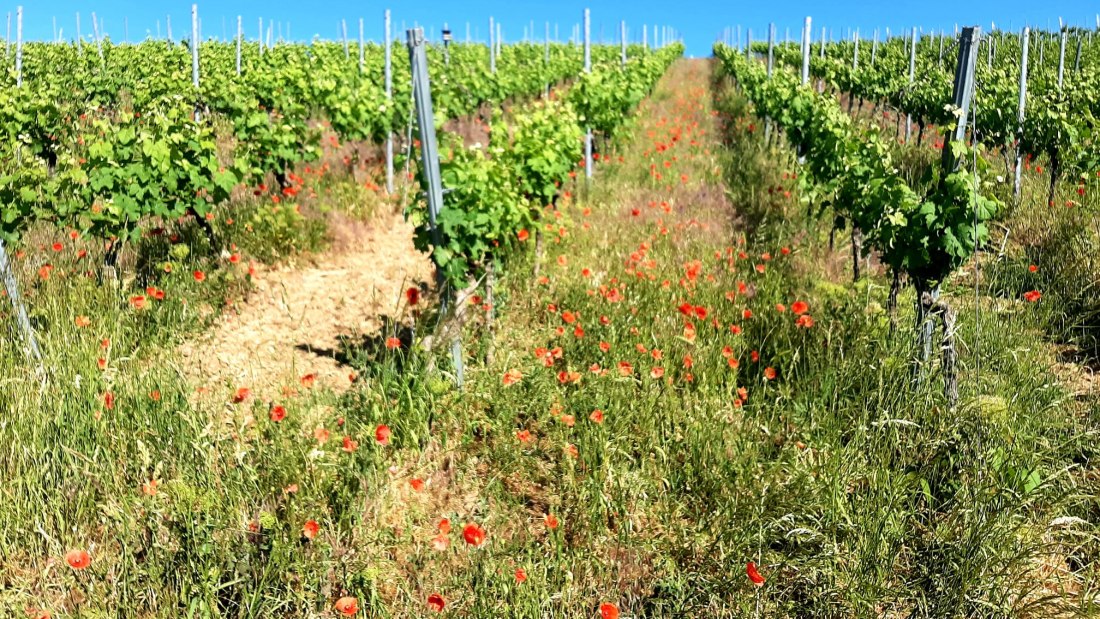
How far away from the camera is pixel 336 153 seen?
969cm

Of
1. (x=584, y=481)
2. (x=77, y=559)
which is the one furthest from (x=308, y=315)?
(x=77, y=559)

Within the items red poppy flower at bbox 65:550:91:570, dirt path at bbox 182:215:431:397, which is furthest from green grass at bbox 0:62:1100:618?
dirt path at bbox 182:215:431:397

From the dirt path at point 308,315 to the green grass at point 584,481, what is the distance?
0.31 m

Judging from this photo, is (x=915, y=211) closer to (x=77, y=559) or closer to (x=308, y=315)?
(x=77, y=559)

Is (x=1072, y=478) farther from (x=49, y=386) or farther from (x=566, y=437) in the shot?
(x=49, y=386)

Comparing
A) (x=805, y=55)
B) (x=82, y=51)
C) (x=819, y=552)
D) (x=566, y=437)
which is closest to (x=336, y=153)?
(x=805, y=55)

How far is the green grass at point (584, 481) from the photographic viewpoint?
241 centimetres

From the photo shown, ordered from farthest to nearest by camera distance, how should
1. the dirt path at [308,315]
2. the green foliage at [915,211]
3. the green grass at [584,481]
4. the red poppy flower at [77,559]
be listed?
the dirt path at [308,315] < the green foliage at [915,211] < the green grass at [584,481] < the red poppy flower at [77,559]

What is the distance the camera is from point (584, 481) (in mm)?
2947

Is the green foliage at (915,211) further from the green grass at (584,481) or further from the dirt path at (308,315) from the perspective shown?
the dirt path at (308,315)

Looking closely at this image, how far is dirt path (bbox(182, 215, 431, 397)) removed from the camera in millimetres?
4242

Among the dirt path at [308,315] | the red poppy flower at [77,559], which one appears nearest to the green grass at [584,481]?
the red poppy flower at [77,559]

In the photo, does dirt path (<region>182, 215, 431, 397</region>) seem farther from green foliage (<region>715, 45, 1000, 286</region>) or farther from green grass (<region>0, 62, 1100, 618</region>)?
green foliage (<region>715, 45, 1000, 286</region>)

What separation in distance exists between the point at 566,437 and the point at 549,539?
630mm
